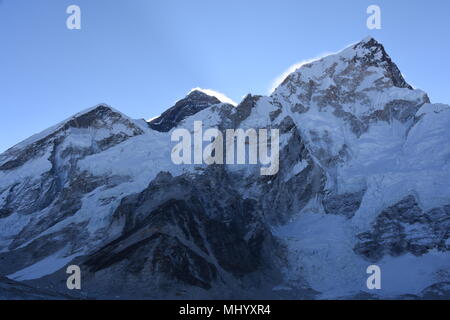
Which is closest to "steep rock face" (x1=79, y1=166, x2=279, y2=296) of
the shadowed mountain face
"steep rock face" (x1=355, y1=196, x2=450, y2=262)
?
the shadowed mountain face

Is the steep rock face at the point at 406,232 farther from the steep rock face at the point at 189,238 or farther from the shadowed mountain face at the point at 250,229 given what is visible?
the steep rock face at the point at 189,238

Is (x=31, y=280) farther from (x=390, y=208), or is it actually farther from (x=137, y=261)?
(x=390, y=208)

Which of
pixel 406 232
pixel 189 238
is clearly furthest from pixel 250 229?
pixel 406 232

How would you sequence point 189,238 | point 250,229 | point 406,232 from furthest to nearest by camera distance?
point 250,229
point 406,232
point 189,238

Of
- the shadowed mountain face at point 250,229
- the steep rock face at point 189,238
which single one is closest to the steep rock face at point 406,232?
the shadowed mountain face at point 250,229

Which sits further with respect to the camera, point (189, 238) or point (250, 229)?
point (250, 229)

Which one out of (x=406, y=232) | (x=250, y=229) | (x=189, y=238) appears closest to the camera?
(x=189, y=238)

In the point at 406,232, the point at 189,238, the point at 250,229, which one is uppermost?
the point at 250,229

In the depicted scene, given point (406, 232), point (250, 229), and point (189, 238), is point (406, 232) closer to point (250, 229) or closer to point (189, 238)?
point (250, 229)

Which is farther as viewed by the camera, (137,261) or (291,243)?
(291,243)

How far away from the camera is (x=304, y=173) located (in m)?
192

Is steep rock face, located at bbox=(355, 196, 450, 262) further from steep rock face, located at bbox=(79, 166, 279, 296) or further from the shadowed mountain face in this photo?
steep rock face, located at bbox=(79, 166, 279, 296)

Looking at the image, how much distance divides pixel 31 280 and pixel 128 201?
38.2 meters
